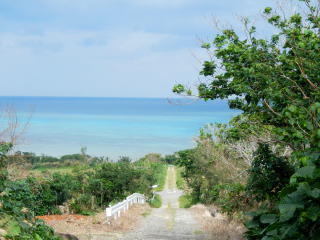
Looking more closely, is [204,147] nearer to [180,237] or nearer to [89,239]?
[180,237]

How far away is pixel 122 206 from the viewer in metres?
18.0

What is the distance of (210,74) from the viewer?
11.4 m

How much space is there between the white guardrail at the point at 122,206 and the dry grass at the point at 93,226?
22cm

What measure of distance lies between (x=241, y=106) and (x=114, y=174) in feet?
43.5

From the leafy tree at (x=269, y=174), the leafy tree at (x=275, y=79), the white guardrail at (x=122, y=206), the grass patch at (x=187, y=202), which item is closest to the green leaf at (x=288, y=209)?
the leafy tree at (x=275, y=79)

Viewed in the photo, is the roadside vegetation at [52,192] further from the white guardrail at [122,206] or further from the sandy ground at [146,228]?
the sandy ground at [146,228]

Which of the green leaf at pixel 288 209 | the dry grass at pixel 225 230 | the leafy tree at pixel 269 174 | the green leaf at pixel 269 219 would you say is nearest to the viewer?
the green leaf at pixel 288 209

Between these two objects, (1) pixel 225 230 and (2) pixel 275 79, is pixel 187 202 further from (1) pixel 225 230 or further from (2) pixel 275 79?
(2) pixel 275 79

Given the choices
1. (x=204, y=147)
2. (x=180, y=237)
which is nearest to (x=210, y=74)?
(x=180, y=237)

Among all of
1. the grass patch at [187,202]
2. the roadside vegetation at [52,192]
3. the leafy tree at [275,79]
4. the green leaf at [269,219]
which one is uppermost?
the leafy tree at [275,79]

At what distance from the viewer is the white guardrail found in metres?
15.4

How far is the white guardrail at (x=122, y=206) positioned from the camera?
15391mm

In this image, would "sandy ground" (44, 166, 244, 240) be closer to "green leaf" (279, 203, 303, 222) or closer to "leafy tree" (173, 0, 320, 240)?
"leafy tree" (173, 0, 320, 240)

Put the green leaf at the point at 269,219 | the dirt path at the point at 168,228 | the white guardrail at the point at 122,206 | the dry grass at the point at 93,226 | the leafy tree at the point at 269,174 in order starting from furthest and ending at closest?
the white guardrail at the point at 122,206 < the dirt path at the point at 168,228 < the dry grass at the point at 93,226 < the leafy tree at the point at 269,174 < the green leaf at the point at 269,219
